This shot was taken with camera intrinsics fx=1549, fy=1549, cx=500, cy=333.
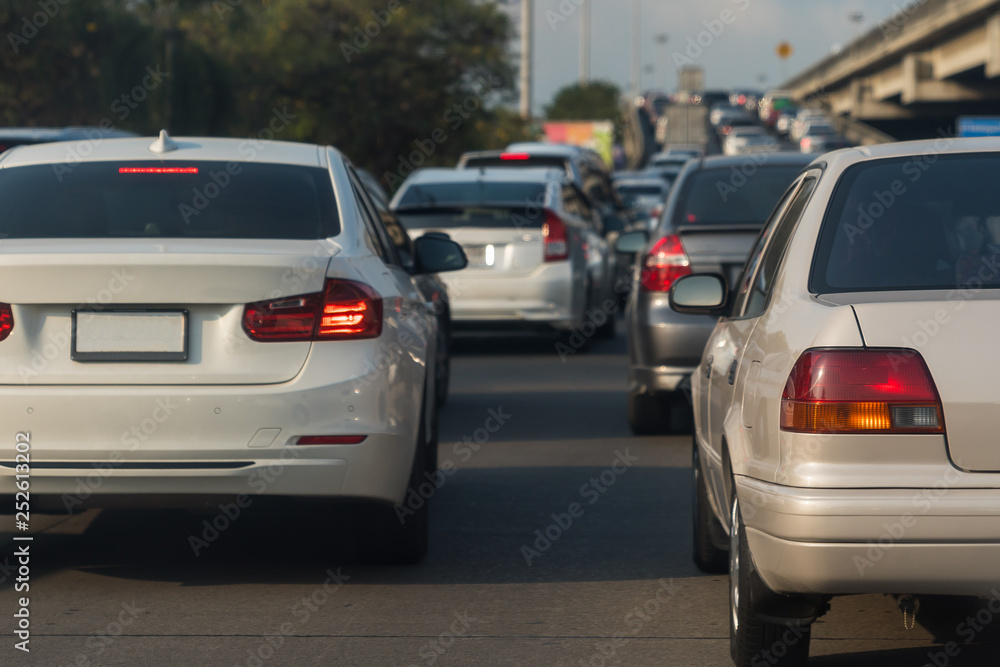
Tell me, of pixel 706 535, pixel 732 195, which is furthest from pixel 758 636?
pixel 732 195

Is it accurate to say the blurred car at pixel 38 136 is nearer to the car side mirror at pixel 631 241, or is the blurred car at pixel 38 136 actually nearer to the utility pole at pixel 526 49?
the car side mirror at pixel 631 241

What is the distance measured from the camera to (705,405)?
219 inches

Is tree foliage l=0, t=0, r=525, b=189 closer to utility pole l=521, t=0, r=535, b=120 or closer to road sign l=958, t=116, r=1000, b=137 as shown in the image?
utility pole l=521, t=0, r=535, b=120

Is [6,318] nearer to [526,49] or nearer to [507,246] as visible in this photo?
[507,246]

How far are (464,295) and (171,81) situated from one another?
18.0 metres

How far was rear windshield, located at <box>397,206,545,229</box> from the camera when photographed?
14086 mm

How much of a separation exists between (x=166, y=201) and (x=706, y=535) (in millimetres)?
2409

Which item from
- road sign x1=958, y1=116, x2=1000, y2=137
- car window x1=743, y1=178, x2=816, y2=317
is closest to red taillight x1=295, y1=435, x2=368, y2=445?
car window x1=743, y1=178, x2=816, y2=317

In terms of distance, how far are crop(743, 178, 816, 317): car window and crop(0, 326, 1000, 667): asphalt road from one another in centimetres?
109

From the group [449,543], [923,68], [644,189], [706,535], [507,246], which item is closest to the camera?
[706,535]

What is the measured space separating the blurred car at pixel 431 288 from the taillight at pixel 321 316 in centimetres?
141

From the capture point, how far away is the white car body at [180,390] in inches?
202

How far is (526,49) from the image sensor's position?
1783 inches

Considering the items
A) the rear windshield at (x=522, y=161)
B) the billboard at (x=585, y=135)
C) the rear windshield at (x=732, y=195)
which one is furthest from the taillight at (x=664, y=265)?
the billboard at (x=585, y=135)
